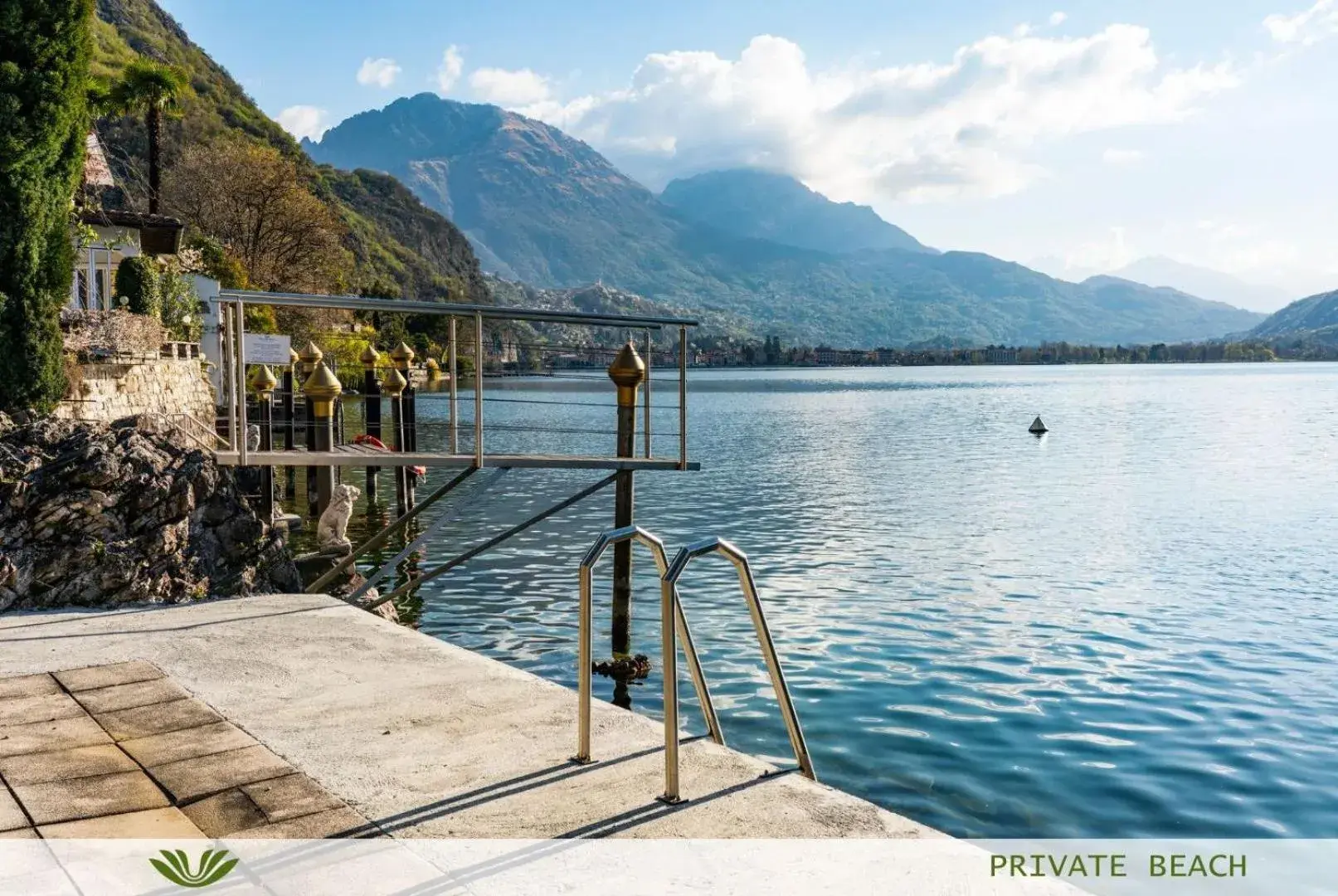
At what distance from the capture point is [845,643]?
1436cm

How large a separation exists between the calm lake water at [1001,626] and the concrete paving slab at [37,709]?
5796 millimetres

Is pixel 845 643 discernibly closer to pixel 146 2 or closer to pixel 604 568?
pixel 604 568

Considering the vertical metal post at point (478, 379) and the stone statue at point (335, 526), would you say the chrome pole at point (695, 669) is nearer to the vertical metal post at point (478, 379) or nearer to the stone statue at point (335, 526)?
the vertical metal post at point (478, 379)

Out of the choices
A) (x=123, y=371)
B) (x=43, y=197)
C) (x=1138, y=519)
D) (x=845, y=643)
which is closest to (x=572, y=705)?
(x=845, y=643)

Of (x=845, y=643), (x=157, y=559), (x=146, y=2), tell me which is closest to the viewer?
(x=157, y=559)

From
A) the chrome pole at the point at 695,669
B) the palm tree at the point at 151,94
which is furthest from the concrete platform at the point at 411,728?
the palm tree at the point at 151,94

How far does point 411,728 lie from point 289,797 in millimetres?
1057

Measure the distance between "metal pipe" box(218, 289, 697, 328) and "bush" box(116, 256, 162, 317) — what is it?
19450 mm

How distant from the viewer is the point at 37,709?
6195 millimetres

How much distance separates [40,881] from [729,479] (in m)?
31.8

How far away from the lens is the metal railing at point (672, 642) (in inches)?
195

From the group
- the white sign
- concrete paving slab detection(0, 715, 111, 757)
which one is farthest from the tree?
concrete paving slab detection(0, 715, 111, 757)

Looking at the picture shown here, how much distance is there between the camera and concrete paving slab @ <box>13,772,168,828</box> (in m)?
4.77

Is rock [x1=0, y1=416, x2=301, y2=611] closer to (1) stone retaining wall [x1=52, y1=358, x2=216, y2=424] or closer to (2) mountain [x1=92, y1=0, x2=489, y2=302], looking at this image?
(1) stone retaining wall [x1=52, y1=358, x2=216, y2=424]
